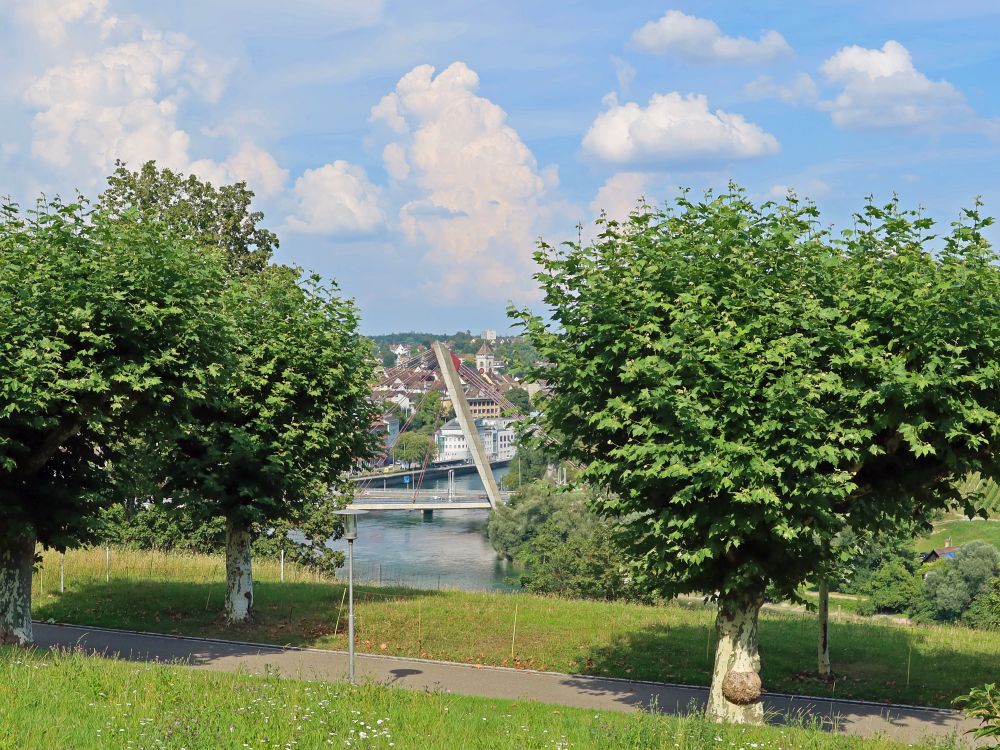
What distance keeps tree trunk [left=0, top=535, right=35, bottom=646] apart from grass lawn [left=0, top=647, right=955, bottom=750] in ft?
17.0

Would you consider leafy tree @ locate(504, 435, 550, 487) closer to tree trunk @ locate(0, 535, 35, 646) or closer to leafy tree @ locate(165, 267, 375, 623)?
leafy tree @ locate(165, 267, 375, 623)

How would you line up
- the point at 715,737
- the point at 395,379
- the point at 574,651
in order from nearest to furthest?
the point at 715,737 → the point at 574,651 → the point at 395,379

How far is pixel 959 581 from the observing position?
6088 cm

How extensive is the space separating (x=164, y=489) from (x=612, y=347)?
12716mm

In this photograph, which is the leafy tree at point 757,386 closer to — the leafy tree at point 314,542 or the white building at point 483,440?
the leafy tree at point 314,542

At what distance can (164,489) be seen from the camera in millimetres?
23250

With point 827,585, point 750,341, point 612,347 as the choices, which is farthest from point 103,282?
point 827,585

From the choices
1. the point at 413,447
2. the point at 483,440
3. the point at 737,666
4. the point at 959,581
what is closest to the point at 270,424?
the point at 737,666

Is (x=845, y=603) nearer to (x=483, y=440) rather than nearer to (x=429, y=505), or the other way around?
(x=429, y=505)

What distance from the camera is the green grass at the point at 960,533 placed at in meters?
91.3

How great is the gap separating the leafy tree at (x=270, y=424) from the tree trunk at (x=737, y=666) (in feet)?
32.8

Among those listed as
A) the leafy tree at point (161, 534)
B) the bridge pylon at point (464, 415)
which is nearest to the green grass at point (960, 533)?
the bridge pylon at point (464, 415)

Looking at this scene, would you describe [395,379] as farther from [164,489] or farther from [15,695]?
[15,695]

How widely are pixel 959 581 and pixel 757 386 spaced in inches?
2101
